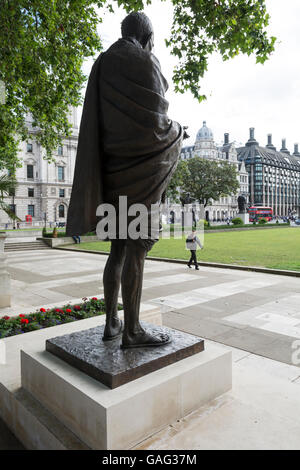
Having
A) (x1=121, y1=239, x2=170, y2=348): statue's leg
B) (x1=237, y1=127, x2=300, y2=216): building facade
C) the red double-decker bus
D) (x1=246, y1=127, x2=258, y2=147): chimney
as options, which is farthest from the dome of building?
(x1=121, y1=239, x2=170, y2=348): statue's leg

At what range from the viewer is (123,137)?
2.44 meters

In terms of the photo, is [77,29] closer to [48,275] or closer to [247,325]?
[48,275]

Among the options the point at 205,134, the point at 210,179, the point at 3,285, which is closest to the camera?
the point at 3,285

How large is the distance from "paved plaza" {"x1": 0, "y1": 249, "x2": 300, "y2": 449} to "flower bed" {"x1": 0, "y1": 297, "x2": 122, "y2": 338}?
508 millimetres

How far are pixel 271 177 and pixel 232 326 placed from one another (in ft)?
383

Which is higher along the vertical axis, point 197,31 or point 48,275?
point 197,31

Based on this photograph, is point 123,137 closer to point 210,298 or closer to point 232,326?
point 232,326

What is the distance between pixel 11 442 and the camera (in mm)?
2412

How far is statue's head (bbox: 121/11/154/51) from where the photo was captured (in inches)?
102

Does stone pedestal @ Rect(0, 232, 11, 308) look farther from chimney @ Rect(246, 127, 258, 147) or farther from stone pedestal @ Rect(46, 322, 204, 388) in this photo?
chimney @ Rect(246, 127, 258, 147)

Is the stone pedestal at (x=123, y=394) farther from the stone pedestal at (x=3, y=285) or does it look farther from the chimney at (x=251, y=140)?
the chimney at (x=251, y=140)

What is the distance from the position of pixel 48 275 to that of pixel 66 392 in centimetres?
912

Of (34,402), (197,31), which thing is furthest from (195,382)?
(197,31)

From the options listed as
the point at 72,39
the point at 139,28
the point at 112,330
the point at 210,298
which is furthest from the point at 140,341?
the point at 72,39
